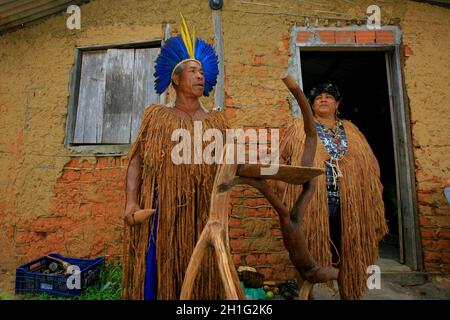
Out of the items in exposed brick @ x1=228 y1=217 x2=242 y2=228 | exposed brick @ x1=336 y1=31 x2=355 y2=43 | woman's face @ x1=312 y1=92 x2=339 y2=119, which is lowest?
exposed brick @ x1=228 y1=217 x2=242 y2=228

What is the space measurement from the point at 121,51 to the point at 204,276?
2817mm

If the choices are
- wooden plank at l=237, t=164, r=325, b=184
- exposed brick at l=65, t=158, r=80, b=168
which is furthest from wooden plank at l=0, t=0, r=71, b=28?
wooden plank at l=237, t=164, r=325, b=184

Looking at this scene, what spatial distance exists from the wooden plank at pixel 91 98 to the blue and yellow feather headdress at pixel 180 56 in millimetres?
1632

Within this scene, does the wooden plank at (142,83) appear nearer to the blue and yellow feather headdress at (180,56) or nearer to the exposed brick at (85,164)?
the exposed brick at (85,164)

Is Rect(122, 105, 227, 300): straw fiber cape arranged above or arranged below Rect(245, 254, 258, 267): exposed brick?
above

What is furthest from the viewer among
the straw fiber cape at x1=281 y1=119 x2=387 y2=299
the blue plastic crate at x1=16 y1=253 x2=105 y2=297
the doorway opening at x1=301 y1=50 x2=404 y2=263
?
the doorway opening at x1=301 y1=50 x2=404 y2=263

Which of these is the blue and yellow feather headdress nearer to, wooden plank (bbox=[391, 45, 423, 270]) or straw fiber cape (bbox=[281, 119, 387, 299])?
straw fiber cape (bbox=[281, 119, 387, 299])

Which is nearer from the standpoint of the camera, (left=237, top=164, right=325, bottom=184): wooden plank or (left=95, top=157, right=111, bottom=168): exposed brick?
(left=237, top=164, right=325, bottom=184): wooden plank

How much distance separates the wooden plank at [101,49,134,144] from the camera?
3.31m

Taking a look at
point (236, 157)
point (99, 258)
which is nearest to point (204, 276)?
point (236, 157)

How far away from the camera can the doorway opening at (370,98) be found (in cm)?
459

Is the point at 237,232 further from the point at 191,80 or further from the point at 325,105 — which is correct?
the point at 191,80

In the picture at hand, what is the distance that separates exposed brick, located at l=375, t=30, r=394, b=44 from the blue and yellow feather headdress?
2195mm

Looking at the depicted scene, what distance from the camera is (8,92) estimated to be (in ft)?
11.3
